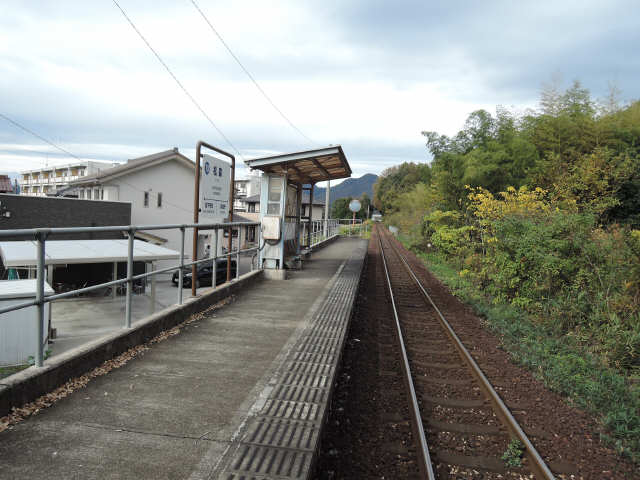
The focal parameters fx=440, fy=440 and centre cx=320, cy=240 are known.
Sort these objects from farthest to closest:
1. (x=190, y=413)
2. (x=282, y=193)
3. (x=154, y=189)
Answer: (x=154, y=189), (x=282, y=193), (x=190, y=413)

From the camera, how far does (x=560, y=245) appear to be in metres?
9.25

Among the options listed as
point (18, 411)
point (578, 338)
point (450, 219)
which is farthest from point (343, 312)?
point (450, 219)

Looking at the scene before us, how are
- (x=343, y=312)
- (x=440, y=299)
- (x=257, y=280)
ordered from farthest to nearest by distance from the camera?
(x=440, y=299) → (x=257, y=280) → (x=343, y=312)

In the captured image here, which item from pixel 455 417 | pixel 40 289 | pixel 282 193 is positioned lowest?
pixel 455 417

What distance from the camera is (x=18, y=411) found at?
3336 millimetres

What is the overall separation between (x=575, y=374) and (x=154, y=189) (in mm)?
27634

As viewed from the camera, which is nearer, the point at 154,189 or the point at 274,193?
the point at 274,193

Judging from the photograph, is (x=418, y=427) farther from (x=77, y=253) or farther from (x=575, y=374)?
(x=77, y=253)

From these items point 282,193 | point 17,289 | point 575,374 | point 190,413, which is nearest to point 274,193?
point 282,193

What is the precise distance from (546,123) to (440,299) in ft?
41.4

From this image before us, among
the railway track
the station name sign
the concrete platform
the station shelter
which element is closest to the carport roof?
the station name sign

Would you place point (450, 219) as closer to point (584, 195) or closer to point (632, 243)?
point (584, 195)

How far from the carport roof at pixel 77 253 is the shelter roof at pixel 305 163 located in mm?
3110

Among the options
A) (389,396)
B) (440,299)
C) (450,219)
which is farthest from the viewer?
(450,219)
